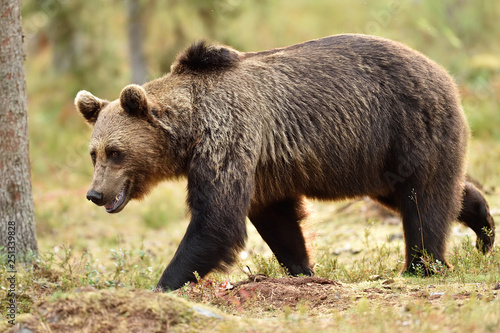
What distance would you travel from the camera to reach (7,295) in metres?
5.66

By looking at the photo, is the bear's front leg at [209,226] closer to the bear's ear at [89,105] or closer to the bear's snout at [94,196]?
the bear's snout at [94,196]

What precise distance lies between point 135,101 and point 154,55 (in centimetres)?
1057

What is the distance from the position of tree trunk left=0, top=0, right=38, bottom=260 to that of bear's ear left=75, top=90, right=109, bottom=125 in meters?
0.77

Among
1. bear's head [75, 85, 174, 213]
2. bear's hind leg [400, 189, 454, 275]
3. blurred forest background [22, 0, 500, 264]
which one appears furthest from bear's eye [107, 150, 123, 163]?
blurred forest background [22, 0, 500, 264]

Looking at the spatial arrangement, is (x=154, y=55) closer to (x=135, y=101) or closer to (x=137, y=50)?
(x=137, y=50)

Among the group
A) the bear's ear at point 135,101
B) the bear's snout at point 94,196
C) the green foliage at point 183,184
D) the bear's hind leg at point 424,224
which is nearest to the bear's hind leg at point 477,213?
the green foliage at point 183,184

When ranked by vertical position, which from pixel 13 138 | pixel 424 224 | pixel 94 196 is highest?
pixel 13 138

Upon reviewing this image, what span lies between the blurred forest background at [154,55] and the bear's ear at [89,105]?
12.0 ft

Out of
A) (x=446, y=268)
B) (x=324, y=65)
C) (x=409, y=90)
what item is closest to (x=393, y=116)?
(x=409, y=90)

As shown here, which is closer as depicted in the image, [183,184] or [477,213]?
[477,213]

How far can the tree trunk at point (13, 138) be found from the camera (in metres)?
6.50

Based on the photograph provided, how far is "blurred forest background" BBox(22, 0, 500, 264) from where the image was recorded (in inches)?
456

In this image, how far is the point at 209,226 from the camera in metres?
5.37

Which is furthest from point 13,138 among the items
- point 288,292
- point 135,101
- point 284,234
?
point 288,292
